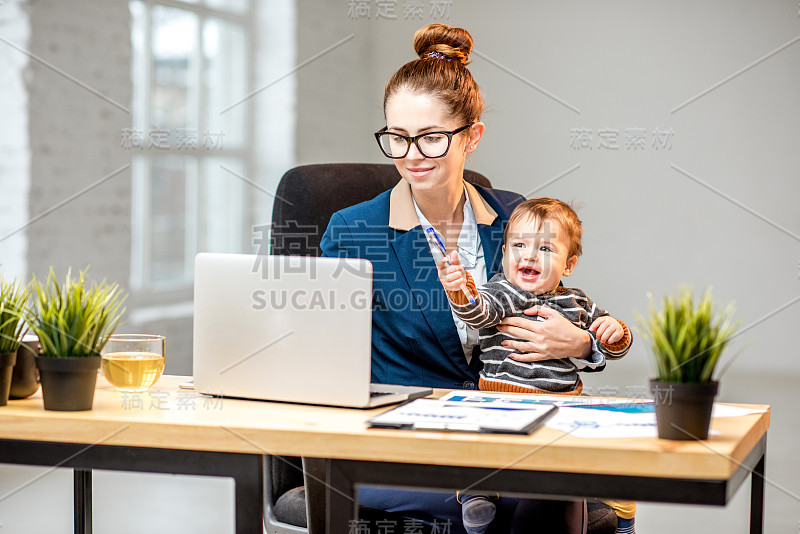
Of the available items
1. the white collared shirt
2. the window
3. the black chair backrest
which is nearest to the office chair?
the black chair backrest

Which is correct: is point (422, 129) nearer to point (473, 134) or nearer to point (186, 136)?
point (473, 134)

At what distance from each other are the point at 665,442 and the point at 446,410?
33 centimetres

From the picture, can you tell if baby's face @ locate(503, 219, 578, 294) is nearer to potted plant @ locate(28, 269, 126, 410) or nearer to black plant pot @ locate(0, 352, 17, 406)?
potted plant @ locate(28, 269, 126, 410)

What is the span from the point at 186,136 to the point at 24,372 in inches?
160

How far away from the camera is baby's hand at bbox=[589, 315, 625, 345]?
1.79 meters

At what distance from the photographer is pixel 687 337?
1115 mm

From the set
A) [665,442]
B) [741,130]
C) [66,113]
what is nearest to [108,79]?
[66,113]

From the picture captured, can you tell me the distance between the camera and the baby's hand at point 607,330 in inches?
70.4

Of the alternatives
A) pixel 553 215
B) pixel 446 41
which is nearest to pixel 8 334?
pixel 553 215

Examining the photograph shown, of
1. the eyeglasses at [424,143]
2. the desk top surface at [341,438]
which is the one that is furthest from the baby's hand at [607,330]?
the eyeglasses at [424,143]

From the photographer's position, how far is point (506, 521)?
4.89 ft

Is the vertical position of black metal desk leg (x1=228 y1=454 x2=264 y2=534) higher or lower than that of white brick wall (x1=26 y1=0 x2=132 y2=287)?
lower

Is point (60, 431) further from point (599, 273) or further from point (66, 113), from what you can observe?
point (599, 273)

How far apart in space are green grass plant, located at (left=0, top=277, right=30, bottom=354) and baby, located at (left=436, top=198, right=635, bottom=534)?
2.59ft
